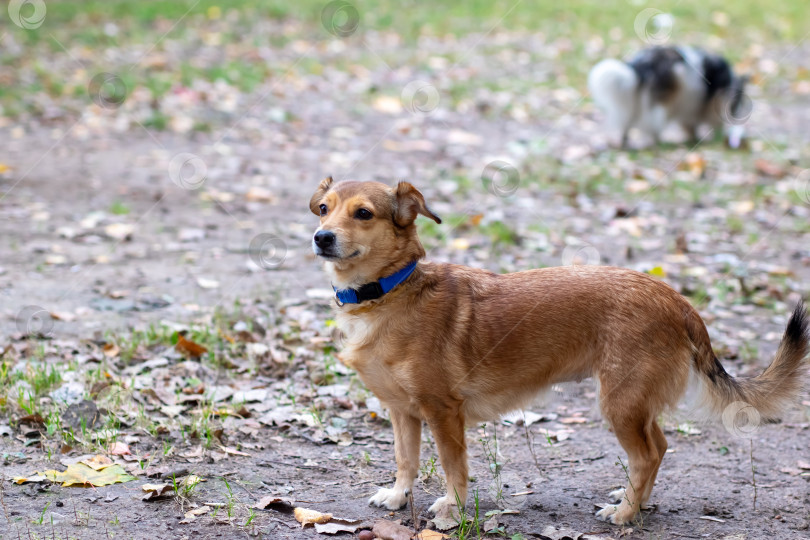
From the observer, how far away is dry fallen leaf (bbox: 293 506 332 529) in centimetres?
318

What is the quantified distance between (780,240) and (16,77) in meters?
9.30

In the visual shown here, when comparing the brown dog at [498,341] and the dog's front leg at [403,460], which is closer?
the brown dog at [498,341]

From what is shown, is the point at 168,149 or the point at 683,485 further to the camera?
the point at 168,149

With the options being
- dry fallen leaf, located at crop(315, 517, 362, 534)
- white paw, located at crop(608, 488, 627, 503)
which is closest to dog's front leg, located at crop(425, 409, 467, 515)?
dry fallen leaf, located at crop(315, 517, 362, 534)

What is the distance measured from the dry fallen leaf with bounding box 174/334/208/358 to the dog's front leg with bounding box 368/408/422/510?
1.62 meters

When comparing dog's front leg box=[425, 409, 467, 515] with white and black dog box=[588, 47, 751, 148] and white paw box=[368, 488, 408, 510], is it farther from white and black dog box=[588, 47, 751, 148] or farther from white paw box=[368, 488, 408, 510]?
white and black dog box=[588, 47, 751, 148]

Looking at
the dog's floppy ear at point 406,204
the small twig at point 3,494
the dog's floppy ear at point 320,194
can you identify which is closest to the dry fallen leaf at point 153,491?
the small twig at point 3,494

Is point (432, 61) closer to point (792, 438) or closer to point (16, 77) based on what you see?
point (16, 77)

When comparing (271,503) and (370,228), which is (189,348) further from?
(370,228)

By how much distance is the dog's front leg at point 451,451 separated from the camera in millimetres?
3219

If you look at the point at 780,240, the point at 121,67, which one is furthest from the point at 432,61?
the point at 780,240

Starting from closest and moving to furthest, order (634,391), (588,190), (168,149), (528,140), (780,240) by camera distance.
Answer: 1. (634,391)
2. (780,240)
3. (588,190)
4. (168,149)
5. (528,140)

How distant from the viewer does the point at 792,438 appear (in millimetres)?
4129

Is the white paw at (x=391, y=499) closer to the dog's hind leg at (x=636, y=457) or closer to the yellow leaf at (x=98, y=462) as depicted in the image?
the dog's hind leg at (x=636, y=457)
